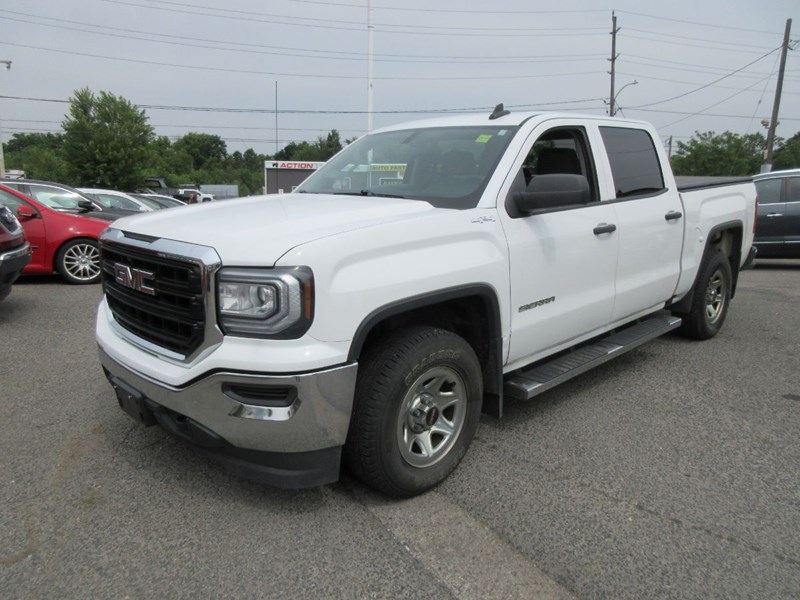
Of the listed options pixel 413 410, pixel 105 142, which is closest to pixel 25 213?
pixel 413 410

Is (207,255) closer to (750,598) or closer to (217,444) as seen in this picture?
(217,444)

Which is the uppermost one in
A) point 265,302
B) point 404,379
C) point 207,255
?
point 207,255

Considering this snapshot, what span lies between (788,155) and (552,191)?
66.0m

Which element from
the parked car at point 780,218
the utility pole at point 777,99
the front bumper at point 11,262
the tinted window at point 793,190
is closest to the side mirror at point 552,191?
the front bumper at point 11,262

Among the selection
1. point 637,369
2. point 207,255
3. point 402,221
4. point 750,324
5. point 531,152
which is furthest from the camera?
point 750,324

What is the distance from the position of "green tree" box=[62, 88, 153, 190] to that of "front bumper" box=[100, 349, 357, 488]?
48.1 m

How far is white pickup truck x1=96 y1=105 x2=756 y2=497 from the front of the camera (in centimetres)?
240

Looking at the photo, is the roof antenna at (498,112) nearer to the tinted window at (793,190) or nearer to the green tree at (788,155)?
the tinted window at (793,190)

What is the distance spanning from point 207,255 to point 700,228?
13.9 feet

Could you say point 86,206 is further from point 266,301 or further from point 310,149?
point 310,149

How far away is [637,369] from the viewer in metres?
4.91

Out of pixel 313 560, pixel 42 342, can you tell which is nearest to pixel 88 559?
pixel 313 560

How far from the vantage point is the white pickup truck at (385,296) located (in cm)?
240

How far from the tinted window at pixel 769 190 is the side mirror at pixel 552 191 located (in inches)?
373
